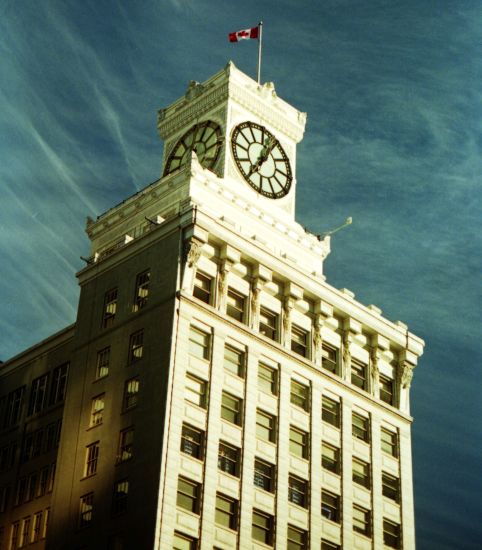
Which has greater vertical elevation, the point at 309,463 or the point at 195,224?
the point at 195,224

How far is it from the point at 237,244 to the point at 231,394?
11982mm

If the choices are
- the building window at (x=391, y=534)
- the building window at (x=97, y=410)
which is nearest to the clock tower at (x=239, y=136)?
the building window at (x=97, y=410)

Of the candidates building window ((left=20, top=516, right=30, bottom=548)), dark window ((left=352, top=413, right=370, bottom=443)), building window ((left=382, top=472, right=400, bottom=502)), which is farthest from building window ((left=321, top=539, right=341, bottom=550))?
building window ((left=20, top=516, right=30, bottom=548))

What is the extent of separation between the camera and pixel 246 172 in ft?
355

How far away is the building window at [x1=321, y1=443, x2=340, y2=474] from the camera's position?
310 feet

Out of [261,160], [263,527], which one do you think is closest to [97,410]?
[263,527]

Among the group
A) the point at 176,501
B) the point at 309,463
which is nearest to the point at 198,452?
the point at 176,501

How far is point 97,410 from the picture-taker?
8975 cm

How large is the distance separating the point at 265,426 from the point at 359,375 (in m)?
13.7

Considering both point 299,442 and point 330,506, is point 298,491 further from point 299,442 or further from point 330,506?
point 299,442

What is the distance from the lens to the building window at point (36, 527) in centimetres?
9244

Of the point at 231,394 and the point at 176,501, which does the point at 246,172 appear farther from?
the point at 176,501

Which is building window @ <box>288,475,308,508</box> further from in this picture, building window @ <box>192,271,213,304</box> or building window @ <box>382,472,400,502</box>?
building window @ <box>192,271,213,304</box>

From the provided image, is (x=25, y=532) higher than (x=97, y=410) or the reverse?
the reverse
